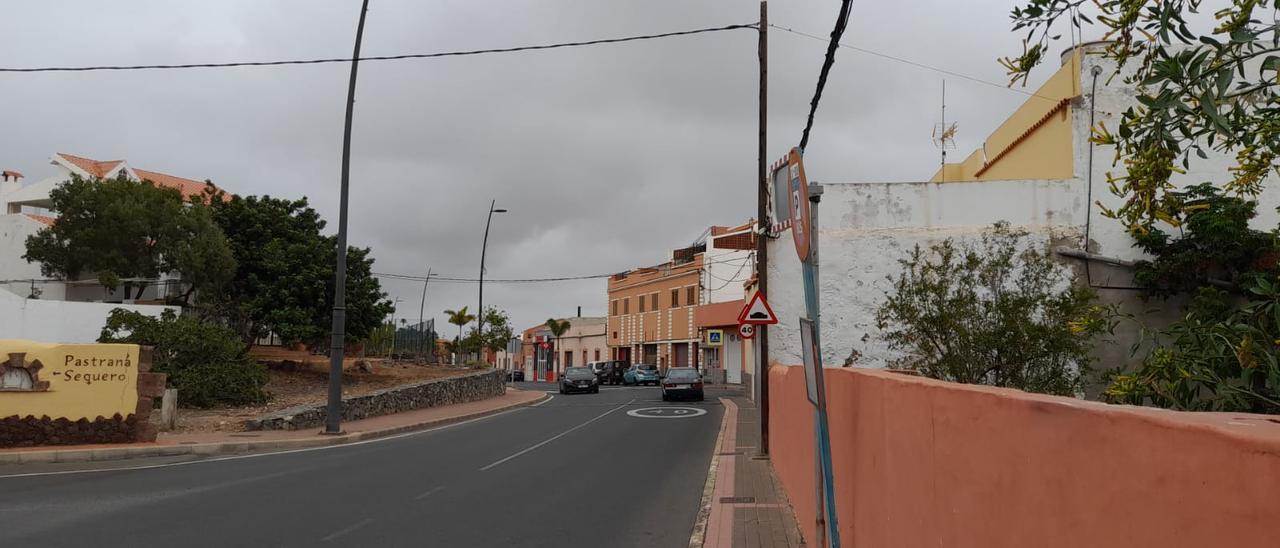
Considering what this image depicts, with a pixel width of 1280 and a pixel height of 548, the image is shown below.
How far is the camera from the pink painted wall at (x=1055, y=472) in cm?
164

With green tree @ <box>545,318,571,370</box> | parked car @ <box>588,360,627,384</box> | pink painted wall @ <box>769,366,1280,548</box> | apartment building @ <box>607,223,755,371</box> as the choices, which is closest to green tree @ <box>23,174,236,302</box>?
apartment building @ <box>607,223,755,371</box>

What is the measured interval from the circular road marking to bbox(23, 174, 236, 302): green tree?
1573cm

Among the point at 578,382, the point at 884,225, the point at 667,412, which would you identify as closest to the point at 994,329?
the point at 884,225

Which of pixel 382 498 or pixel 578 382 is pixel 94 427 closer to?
pixel 382 498

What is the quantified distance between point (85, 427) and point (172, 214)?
1974 cm

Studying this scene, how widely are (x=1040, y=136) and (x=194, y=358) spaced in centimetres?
2173

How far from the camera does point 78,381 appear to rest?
15398mm

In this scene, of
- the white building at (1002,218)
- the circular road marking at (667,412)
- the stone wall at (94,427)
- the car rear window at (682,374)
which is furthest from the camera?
the car rear window at (682,374)

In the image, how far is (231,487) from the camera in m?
11.3

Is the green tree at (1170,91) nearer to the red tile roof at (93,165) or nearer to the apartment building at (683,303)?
the apartment building at (683,303)

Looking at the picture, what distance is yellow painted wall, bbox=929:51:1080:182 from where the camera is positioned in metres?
17.9

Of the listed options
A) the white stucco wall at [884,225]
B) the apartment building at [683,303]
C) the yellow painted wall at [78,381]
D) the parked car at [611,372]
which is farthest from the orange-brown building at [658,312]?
the yellow painted wall at [78,381]

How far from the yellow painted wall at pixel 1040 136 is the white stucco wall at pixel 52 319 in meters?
24.2

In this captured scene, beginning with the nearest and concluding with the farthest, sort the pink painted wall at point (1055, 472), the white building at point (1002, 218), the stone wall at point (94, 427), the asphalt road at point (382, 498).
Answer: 1. the pink painted wall at point (1055, 472)
2. the asphalt road at point (382, 498)
3. the stone wall at point (94, 427)
4. the white building at point (1002, 218)
